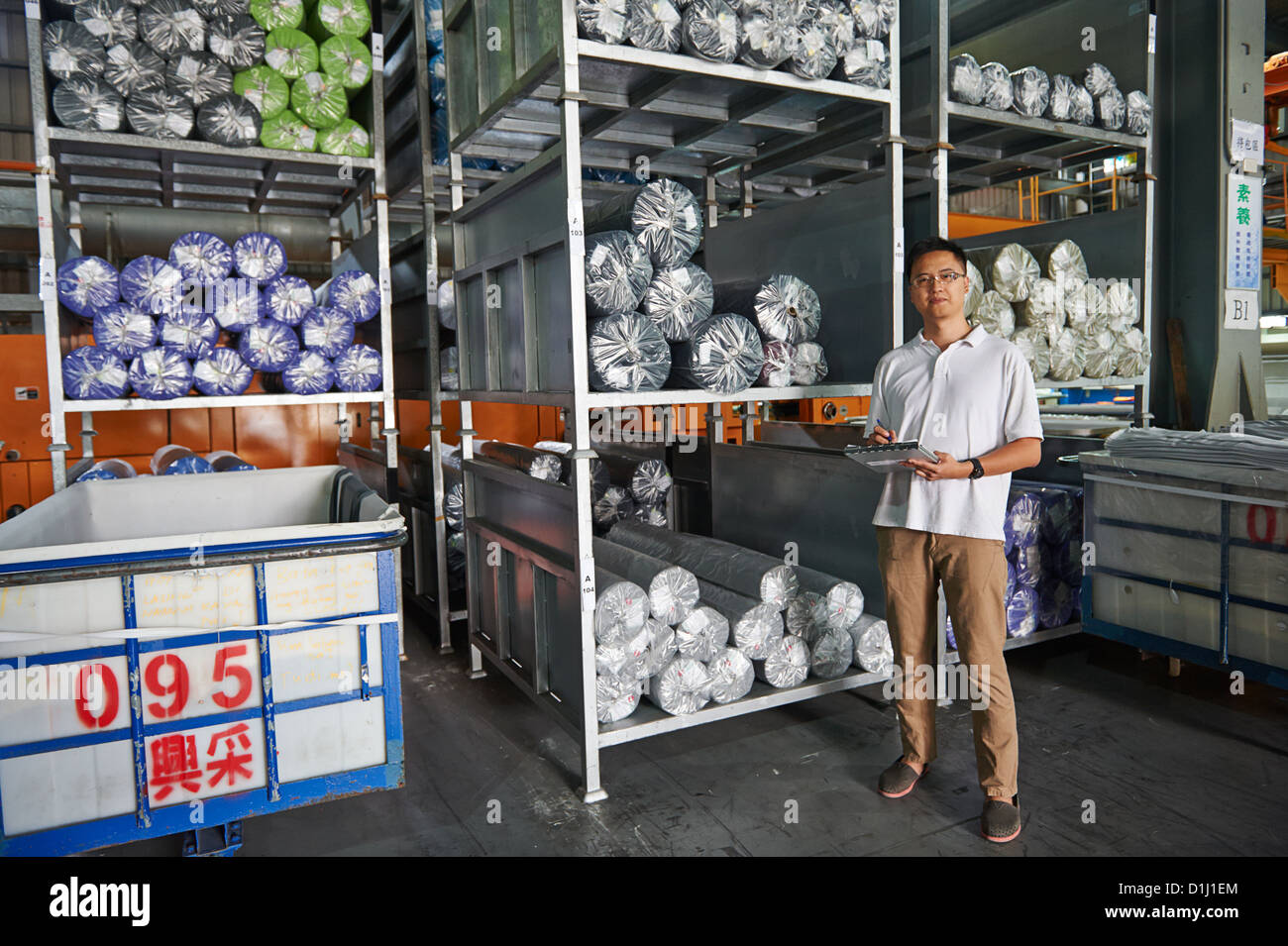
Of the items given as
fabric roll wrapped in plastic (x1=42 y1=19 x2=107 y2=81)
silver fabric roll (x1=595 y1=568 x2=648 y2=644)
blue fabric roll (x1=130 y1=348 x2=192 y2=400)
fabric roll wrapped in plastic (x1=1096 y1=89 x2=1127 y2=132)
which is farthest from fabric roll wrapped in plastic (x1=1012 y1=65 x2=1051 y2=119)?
fabric roll wrapped in plastic (x1=42 y1=19 x2=107 y2=81)

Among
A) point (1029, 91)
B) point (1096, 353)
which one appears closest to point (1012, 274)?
point (1096, 353)

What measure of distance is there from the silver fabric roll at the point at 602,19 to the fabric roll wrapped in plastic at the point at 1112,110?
3260mm

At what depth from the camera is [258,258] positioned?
183 inches

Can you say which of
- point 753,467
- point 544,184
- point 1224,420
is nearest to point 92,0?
point 544,184

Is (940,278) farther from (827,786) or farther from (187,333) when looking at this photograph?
(187,333)

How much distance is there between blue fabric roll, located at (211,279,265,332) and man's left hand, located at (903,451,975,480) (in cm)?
359

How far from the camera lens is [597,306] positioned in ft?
11.6

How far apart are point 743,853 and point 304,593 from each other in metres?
1.82

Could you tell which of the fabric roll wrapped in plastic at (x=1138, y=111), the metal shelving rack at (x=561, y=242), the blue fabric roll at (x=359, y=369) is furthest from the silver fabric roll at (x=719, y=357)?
the fabric roll wrapped in plastic at (x=1138, y=111)

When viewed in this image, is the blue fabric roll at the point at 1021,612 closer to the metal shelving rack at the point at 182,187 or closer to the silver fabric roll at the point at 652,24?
the silver fabric roll at the point at 652,24

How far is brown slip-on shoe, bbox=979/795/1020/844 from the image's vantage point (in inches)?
121

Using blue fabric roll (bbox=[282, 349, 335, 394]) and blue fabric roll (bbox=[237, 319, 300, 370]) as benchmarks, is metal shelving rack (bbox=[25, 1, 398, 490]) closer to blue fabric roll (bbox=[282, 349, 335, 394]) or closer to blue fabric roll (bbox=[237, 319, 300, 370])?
blue fabric roll (bbox=[282, 349, 335, 394])

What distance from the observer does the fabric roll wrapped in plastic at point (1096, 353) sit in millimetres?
5125

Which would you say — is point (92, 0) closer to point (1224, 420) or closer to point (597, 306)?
point (597, 306)
